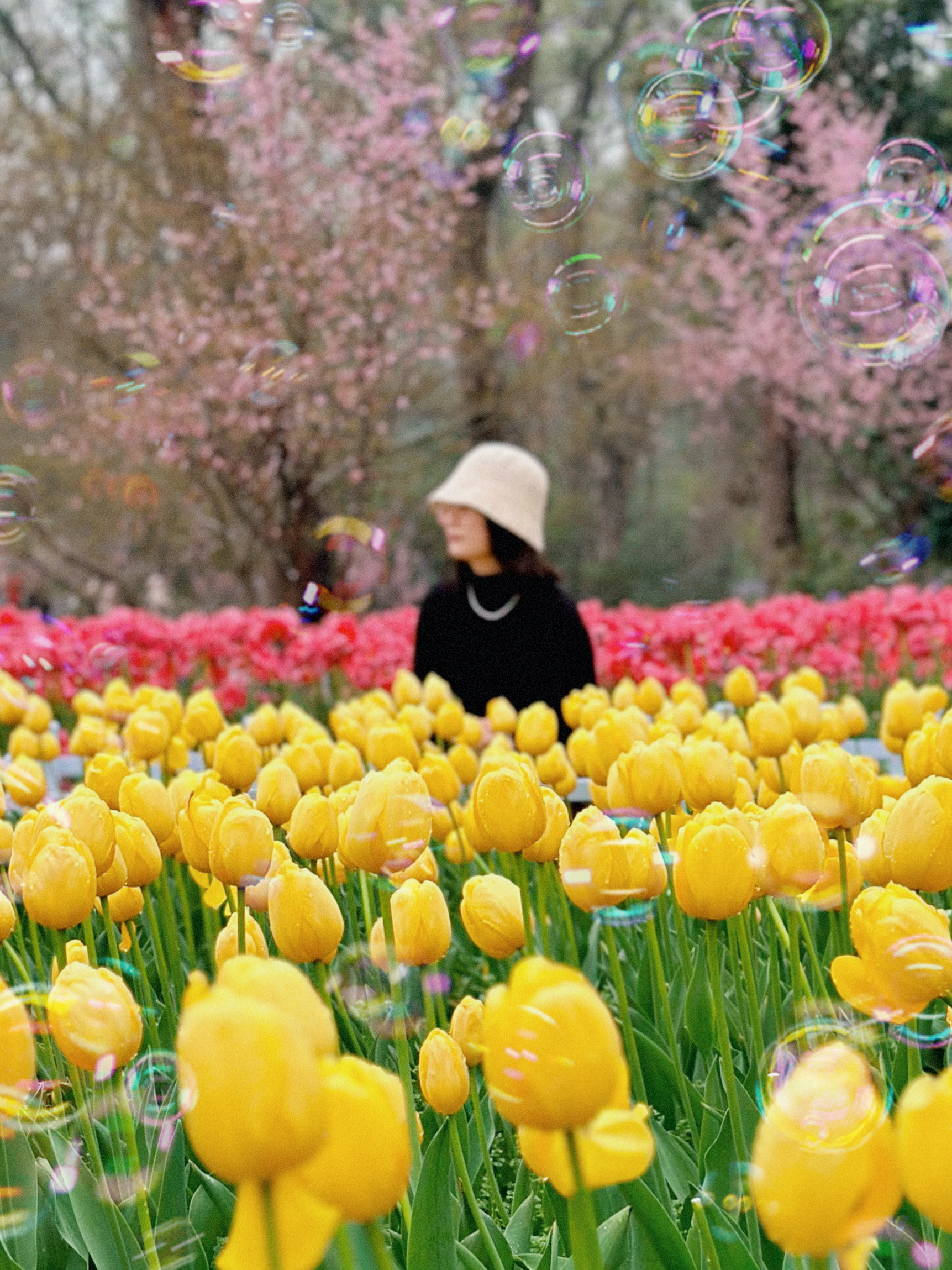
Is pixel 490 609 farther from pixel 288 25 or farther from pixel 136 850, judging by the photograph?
pixel 136 850

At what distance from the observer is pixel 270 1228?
0.60 m

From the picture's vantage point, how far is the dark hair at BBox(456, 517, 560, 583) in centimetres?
429

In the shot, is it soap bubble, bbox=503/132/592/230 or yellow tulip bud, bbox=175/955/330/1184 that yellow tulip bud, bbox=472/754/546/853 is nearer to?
yellow tulip bud, bbox=175/955/330/1184

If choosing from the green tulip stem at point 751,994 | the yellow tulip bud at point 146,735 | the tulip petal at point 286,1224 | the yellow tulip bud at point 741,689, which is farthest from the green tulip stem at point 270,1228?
the yellow tulip bud at point 741,689

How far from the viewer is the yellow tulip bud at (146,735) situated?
2133 millimetres

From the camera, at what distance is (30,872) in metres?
1.16

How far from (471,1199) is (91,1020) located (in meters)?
0.34

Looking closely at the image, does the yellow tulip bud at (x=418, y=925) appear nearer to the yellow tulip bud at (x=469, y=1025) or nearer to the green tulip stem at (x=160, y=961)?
the yellow tulip bud at (x=469, y=1025)

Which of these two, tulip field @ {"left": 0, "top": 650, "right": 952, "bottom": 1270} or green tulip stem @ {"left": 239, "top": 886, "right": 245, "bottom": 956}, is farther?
green tulip stem @ {"left": 239, "top": 886, "right": 245, "bottom": 956}

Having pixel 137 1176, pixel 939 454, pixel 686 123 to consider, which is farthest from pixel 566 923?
pixel 939 454

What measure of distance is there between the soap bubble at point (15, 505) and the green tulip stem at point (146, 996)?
3222 mm

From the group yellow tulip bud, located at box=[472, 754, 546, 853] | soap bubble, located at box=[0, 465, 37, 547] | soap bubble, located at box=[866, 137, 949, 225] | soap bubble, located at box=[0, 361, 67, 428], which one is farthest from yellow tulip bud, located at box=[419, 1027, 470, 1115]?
soap bubble, located at box=[0, 361, 67, 428]

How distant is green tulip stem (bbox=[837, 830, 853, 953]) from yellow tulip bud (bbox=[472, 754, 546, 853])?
31 cm

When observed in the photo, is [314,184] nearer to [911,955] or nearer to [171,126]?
[171,126]
